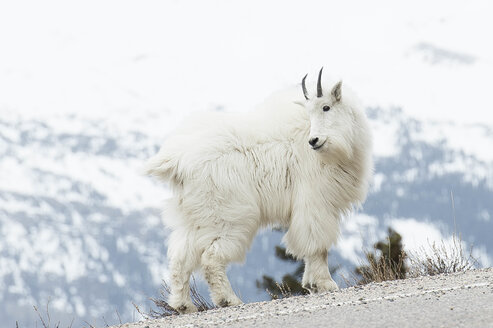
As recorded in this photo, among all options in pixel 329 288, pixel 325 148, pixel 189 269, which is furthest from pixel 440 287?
pixel 189 269

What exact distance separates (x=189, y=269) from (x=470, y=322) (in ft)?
11.3

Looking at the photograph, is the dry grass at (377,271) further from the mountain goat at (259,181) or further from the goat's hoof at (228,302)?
the goat's hoof at (228,302)

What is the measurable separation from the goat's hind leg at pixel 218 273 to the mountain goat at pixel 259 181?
1 centimetres

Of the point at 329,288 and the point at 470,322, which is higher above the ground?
the point at 470,322

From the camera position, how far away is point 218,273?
7.70 m

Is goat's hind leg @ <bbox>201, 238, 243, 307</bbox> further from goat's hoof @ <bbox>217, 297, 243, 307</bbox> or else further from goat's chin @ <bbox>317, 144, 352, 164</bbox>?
goat's chin @ <bbox>317, 144, 352, 164</bbox>

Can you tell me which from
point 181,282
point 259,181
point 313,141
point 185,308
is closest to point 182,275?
point 181,282

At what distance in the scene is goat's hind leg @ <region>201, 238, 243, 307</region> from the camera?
7695 mm

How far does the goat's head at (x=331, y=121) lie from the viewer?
26.4 ft

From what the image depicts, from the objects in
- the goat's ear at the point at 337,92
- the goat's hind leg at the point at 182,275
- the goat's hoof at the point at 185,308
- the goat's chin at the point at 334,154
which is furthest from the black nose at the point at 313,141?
the goat's hoof at the point at 185,308

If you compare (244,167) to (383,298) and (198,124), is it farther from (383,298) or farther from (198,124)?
(383,298)

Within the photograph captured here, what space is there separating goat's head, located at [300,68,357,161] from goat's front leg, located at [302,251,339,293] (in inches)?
44.1

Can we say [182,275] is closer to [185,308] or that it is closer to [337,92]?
[185,308]

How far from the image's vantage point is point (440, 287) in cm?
701
